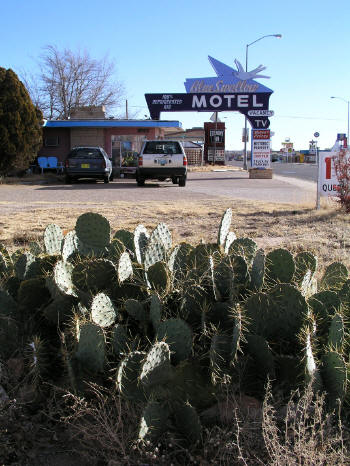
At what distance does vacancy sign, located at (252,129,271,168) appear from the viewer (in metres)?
32.6

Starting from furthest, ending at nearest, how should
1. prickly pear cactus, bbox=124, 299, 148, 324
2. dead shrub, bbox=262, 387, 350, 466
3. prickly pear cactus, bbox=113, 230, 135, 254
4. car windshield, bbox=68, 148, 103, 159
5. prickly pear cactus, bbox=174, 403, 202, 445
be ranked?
car windshield, bbox=68, 148, 103, 159, prickly pear cactus, bbox=113, 230, 135, 254, prickly pear cactus, bbox=124, 299, 148, 324, prickly pear cactus, bbox=174, 403, 202, 445, dead shrub, bbox=262, 387, 350, 466

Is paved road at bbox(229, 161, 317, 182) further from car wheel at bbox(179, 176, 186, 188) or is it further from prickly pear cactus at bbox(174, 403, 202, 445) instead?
prickly pear cactus at bbox(174, 403, 202, 445)

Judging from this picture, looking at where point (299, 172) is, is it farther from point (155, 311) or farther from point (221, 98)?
point (155, 311)

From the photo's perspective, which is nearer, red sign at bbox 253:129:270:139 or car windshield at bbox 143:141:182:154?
car windshield at bbox 143:141:182:154

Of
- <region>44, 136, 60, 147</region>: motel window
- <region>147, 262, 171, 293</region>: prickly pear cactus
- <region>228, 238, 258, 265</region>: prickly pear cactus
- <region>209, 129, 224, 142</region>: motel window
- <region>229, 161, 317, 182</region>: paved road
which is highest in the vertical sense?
<region>209, 129, 224, 142</region>: motel window

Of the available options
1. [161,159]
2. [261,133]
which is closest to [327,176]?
[161,159]

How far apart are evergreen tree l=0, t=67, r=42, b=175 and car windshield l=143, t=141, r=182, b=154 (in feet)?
20.0

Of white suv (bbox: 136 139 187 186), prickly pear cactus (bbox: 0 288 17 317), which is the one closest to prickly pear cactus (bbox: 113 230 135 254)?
prickly pear cactus (bbox: 0 288 17 317)

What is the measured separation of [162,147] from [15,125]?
6696 millimetres

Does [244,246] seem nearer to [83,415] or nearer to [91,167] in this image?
[83,415]

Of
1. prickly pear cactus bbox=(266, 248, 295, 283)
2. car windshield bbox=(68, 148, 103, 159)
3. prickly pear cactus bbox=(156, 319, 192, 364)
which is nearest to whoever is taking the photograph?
prickly pear cactus bbox=(156, 319, 192, 364)

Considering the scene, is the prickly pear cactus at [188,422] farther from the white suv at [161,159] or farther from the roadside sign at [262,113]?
the roadside sign at [262,113]

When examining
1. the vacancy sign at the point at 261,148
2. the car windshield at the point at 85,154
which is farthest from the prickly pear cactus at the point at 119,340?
the vacancy sign at the point at 261,148

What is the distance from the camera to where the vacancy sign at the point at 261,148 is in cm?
3256
